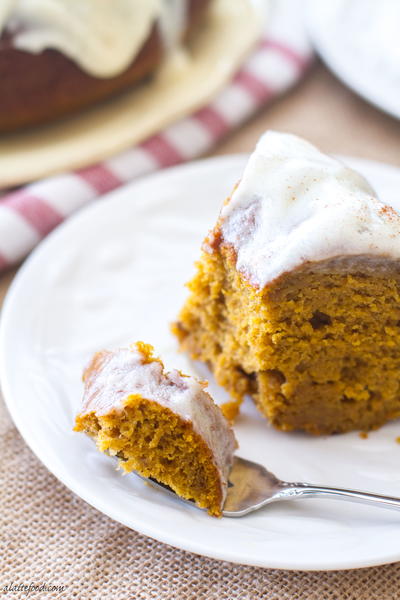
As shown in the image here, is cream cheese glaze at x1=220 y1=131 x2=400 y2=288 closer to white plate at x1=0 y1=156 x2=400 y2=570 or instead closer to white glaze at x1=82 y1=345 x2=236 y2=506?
white glaze at x1=82 y1=345 x2=236 y2=506

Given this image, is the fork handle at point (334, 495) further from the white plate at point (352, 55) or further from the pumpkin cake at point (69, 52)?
the pumpkin cake at point (69, 52)

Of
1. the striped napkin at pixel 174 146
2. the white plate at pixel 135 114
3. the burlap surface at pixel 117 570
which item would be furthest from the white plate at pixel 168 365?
the white plate at pixel 135 114

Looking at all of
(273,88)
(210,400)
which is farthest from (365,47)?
(210,400)

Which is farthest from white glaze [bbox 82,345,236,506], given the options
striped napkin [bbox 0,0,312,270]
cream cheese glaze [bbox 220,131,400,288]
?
striped napkin [bbox 0,0,312,270]

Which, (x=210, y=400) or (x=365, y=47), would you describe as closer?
(x=210, y=400)

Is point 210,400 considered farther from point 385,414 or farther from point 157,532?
point 385,414

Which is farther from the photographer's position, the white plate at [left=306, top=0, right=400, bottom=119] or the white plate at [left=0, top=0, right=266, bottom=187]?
the white plate at [left=306, top=0, right=400, bottom=119]

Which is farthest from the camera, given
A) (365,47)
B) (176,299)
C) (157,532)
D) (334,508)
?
(365,47)
